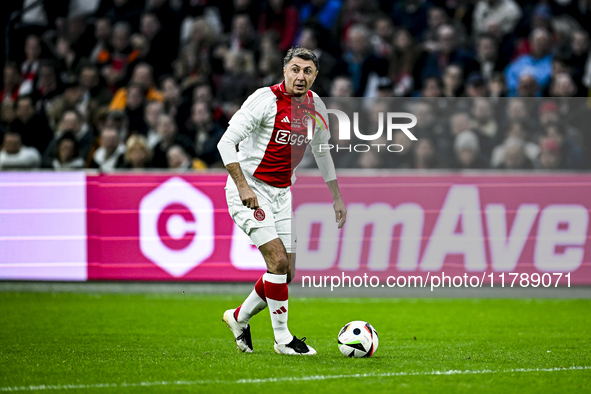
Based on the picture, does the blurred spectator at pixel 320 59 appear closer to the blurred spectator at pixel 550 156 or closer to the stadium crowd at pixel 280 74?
the stadium crowd at pixel 280 74

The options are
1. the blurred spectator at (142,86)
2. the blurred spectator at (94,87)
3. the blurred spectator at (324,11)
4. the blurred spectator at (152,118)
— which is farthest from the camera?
the blurred spectator at (324,11)

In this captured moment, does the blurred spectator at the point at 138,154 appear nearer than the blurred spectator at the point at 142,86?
Yes

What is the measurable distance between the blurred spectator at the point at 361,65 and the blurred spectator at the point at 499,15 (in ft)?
5.99

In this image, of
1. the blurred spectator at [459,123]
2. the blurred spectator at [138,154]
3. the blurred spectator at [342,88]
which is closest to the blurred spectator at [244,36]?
the blurred spectator at [342,88]

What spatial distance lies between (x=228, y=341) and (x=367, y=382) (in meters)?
2.16

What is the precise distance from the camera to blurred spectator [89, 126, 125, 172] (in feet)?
36.0

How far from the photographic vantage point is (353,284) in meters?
10.0

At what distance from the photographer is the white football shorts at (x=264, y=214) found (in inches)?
238

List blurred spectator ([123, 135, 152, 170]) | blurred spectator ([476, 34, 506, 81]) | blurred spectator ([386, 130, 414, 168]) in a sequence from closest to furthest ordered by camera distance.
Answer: blurred spectator ([386, 130, 414, 168])
blurred spectator ([123, 135, 152, 170])
blurred spectator ([476, 34, 506, 81])

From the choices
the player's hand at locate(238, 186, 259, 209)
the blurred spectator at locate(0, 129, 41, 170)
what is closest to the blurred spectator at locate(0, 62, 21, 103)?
the blurred spectator at locate(0, 129, 41, 170)

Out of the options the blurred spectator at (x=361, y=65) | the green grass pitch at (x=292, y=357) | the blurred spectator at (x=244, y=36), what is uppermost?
the blurred spectator at (x=244, y=36)

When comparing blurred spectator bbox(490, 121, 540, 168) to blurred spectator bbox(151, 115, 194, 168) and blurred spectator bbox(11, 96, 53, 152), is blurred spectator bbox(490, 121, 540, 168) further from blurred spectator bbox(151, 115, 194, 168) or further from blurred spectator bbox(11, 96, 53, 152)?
blurred spectator bbox(11, 96, 53, 152)

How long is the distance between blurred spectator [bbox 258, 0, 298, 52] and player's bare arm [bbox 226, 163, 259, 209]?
7.97 m

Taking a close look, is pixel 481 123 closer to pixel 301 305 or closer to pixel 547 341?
pixel 301 305
